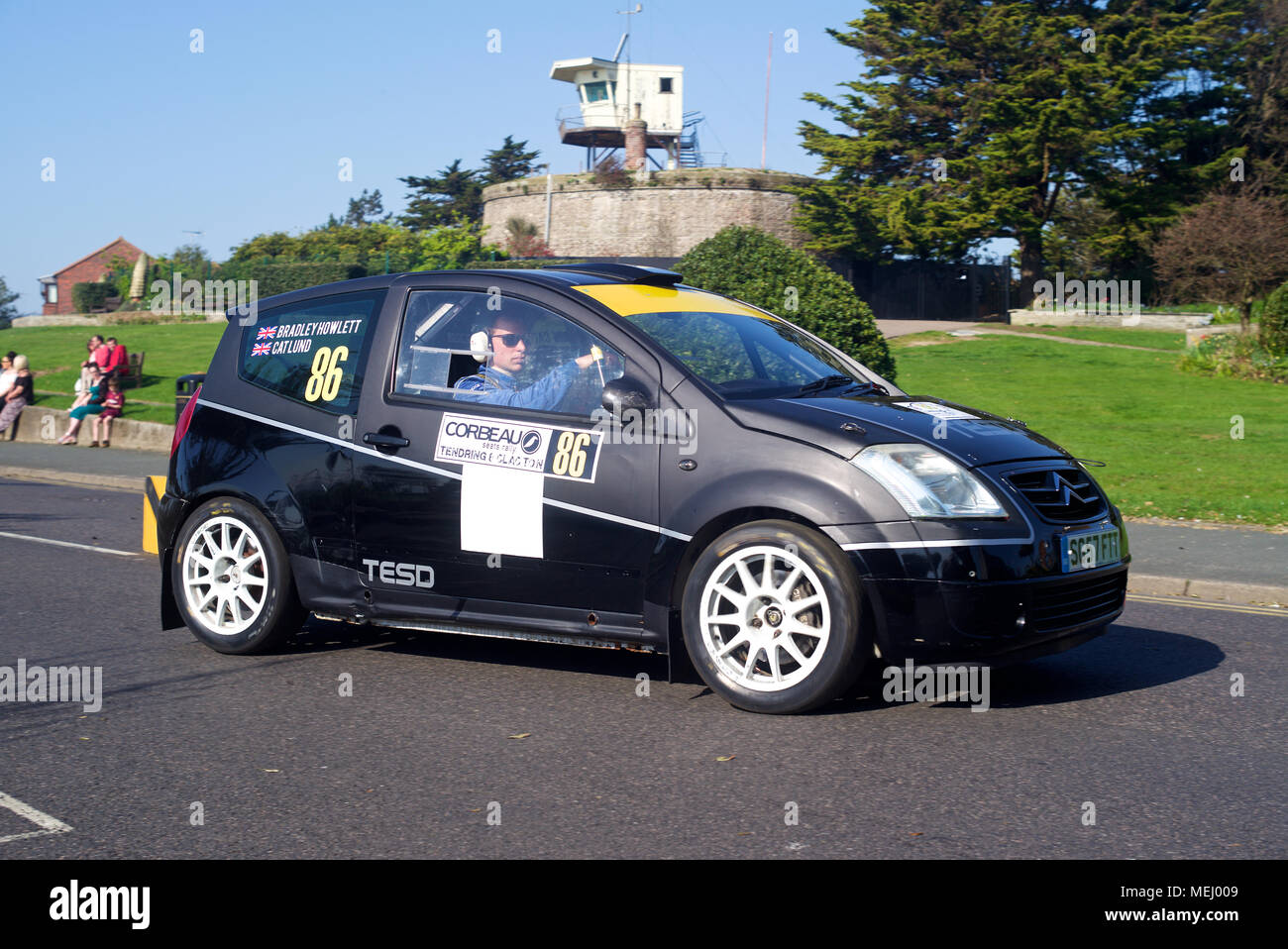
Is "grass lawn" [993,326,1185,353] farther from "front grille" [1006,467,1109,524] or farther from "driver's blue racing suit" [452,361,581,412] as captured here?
"driver's blue racing suit" [452,361,581,412]

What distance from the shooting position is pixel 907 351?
30.8 meters

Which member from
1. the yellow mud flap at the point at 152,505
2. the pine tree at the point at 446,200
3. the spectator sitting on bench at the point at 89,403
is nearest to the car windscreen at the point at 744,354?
the yellow mud flap at the point at 152,505

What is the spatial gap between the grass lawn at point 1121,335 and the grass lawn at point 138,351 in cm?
2256

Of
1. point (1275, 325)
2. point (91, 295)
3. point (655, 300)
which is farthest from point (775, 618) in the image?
point (91, 295)

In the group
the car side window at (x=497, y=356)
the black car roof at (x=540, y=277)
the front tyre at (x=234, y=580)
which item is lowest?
the front tyre at (x=234, y=580)

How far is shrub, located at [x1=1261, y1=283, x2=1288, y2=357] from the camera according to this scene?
2286 centimetres

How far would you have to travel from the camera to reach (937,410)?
6.10 m

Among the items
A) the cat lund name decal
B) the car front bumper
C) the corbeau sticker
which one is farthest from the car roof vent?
the car front bumper

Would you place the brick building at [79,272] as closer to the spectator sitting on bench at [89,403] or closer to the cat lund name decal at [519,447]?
the spectator sitting on bench at [89,403]

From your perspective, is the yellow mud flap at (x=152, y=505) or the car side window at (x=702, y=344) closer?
the car side window at (x=702, y=344)

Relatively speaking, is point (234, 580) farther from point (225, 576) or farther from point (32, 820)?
point (32, 820)

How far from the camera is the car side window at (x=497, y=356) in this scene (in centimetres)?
600

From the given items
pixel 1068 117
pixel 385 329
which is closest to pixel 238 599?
pixel 385 329
